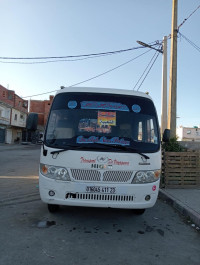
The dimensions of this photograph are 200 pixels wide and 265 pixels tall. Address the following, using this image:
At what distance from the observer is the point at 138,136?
13.7 feet

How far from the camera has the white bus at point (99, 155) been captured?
3789mm

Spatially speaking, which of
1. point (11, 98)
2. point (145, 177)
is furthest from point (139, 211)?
point (11, 98)

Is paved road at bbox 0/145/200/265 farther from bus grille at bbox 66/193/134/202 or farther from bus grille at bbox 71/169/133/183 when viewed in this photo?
bus grille at bbox 71/169/133/183

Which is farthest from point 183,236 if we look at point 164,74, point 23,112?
point 23,112

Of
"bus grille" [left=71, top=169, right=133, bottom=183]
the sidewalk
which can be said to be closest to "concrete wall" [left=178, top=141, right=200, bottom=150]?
the sidewalk

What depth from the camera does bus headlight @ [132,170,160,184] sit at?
3883 millimetres

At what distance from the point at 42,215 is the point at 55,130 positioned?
1.84 m

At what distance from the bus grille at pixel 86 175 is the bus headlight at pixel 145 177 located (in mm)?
642

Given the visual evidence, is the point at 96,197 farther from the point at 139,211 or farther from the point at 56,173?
the point at 139,211

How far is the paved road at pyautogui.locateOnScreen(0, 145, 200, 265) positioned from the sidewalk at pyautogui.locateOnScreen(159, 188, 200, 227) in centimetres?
22

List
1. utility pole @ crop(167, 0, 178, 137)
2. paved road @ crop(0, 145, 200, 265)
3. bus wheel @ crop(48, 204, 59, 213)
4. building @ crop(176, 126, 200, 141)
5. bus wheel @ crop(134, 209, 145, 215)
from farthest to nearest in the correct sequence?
building @ crop(176, 126, 200, 141) → utility pole @ crop(167, 0, 178, 137) → bus wheel @ crop(134, 209, 145, 215) → bus wheel @ crop(48, 204, 59, 213) → paved road @ crop(0, 145, 200, 265)

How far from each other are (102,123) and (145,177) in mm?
1238

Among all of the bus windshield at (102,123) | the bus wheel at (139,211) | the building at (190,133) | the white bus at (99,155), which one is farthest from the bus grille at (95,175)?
the building at (190,133)

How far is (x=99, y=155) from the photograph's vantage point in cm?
379
